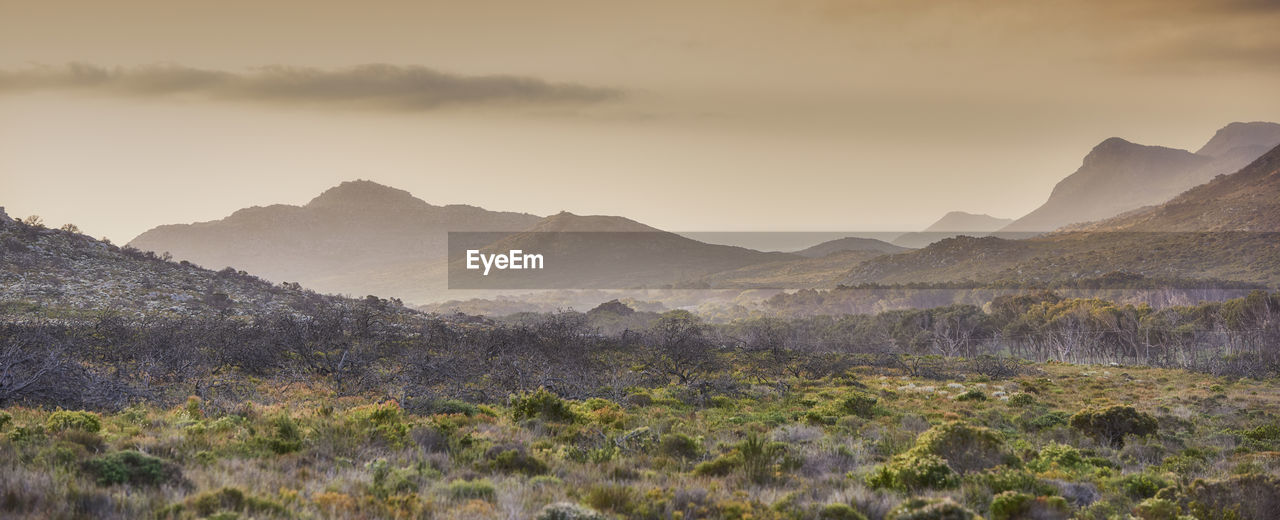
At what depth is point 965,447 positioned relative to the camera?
11.5 m

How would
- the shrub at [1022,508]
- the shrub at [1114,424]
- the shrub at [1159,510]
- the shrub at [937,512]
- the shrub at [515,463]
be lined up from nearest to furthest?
1. the shrub at [937,512]
2. the shrub at [1022,508]
3. the shrub at [1159,510]
4. the shrub at [515,463]
5. the shrub at [1114,424]

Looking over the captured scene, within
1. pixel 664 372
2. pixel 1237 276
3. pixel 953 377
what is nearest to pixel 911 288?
pixel 1237 276

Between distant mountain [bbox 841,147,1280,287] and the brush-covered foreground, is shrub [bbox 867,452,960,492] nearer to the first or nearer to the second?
the brush-covered foreground

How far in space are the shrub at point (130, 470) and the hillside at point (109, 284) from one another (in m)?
34.3

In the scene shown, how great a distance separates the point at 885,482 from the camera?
9.45 metres

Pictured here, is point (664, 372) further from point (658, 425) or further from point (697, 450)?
point (697, 450)

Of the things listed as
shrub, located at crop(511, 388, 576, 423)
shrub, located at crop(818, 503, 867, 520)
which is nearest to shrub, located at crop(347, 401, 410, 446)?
shrub, located at crop(511, 388, 576, 423)

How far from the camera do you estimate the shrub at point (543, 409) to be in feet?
48.8

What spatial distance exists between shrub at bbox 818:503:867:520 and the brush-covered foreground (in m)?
0.01

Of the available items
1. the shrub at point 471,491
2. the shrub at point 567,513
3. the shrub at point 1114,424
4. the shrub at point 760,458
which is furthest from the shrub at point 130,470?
the shrub at point 1114,424

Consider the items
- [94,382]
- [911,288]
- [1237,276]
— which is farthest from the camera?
[911,288]

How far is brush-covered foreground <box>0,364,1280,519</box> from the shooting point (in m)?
7.17

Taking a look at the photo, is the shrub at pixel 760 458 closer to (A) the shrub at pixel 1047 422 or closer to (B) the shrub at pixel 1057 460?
(B) the shrub at pixel 1057 460

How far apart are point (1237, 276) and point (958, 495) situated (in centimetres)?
15701
